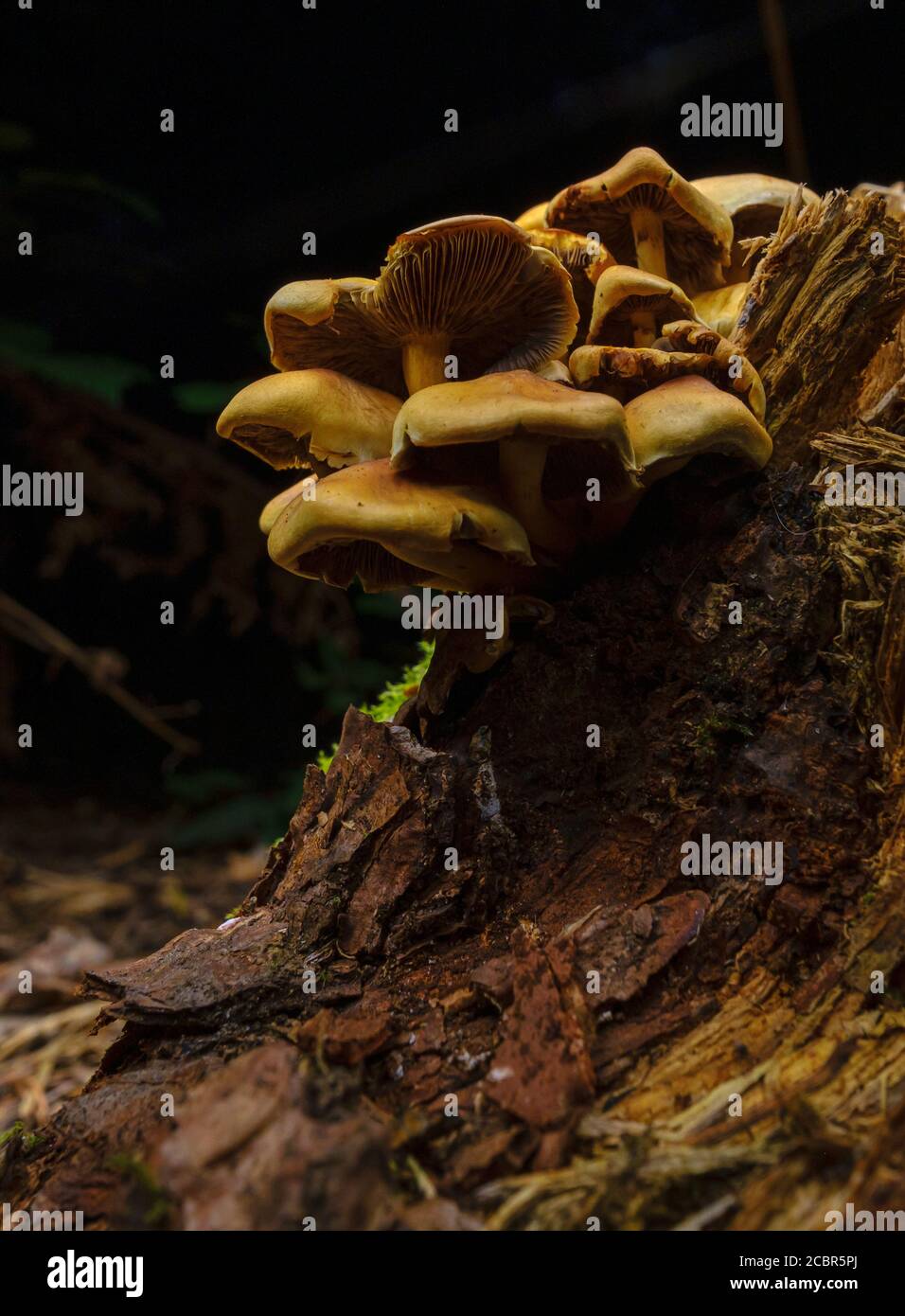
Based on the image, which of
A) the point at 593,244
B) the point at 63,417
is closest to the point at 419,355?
the point at 593,244

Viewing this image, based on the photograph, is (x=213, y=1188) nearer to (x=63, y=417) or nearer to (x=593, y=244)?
(x=593, y=244)
